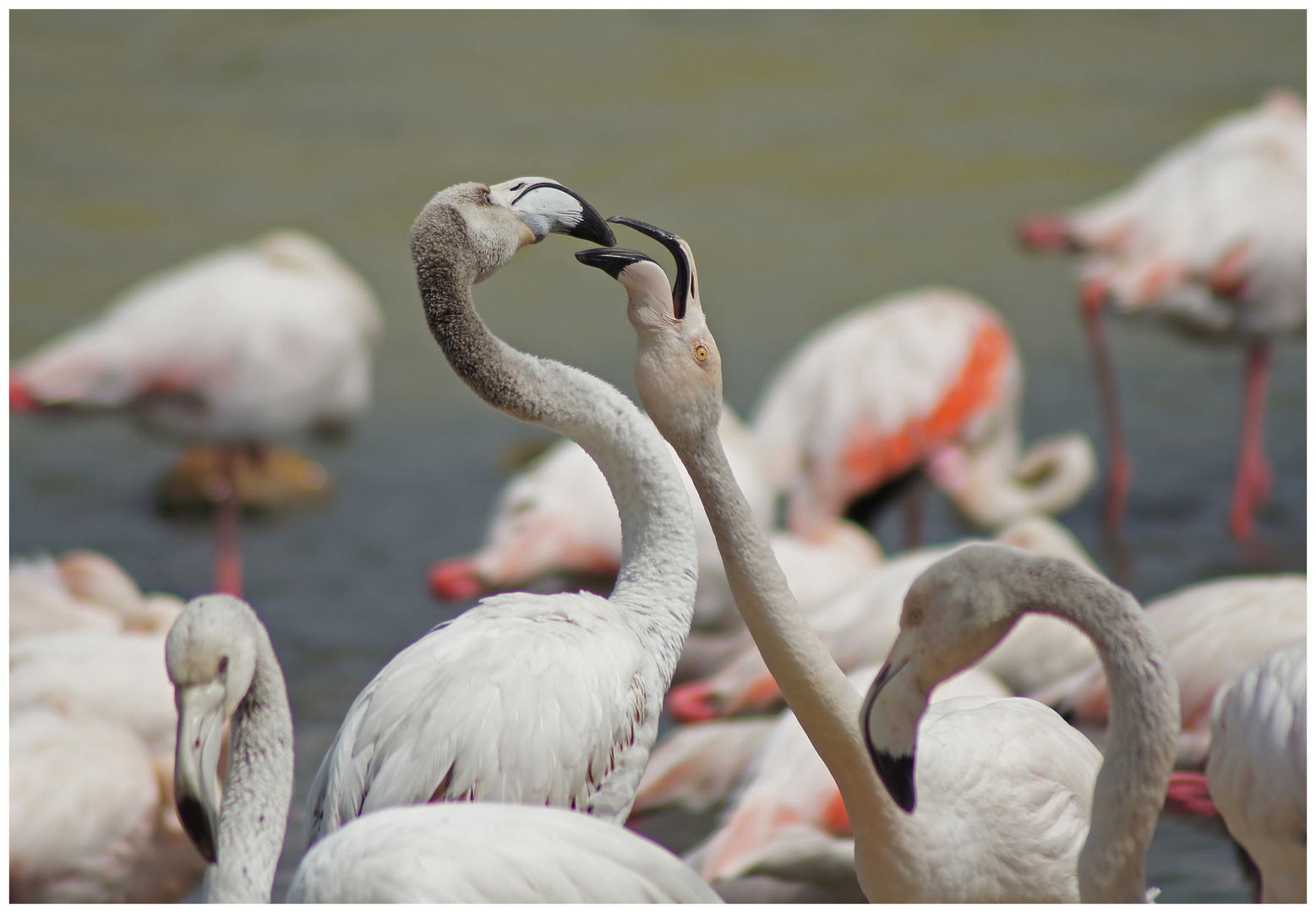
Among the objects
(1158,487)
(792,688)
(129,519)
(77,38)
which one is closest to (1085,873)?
(792,688)

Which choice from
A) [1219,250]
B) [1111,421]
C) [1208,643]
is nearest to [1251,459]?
[1111,421]

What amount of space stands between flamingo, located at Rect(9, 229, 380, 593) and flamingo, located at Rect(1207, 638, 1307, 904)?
315 centimetres

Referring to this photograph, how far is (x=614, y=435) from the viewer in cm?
174

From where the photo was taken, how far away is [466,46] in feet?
20.1

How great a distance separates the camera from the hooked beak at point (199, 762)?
1.46 meters

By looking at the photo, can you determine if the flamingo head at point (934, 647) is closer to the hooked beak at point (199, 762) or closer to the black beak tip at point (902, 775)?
the black beak tip at point (902, 775)

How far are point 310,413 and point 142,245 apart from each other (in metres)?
2.33

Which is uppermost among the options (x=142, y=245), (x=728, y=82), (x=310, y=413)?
(x=728, y=82)

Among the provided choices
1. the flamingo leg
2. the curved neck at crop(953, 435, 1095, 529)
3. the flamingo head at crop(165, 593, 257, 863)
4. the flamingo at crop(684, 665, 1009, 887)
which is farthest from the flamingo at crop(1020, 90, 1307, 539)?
the flamingo head at crop(165, 593, 257, 863)

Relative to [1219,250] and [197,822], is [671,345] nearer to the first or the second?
[197,822]

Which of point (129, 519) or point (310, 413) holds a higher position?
point (310, 413)

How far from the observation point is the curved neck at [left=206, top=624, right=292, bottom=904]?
155 cm

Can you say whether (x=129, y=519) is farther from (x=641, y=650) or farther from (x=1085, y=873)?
(x=1085, y=873)

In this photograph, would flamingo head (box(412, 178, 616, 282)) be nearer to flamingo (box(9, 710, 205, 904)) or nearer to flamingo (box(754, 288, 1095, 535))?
flamingo (box(9, 710, 205, 904))
